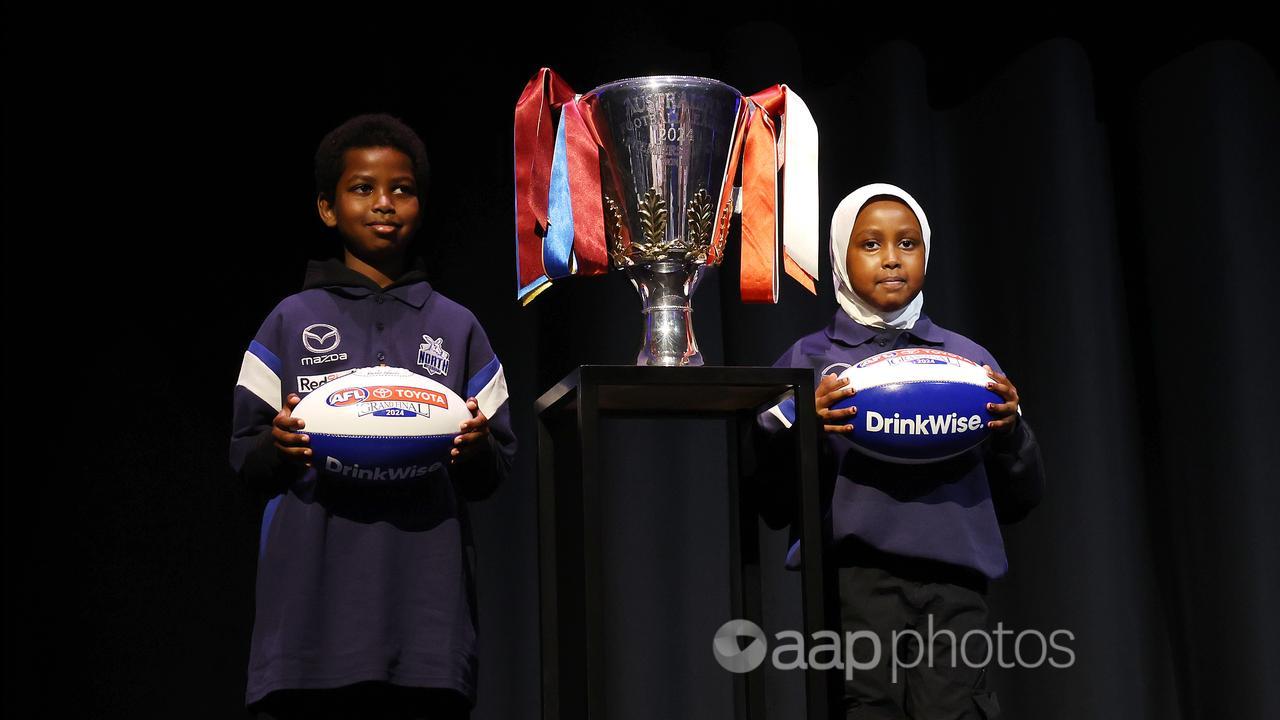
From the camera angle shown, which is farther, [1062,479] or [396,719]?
[1062,479]

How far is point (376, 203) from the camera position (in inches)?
80.7

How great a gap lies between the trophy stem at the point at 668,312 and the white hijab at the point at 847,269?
0.37 metres

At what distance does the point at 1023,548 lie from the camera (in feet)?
9.90

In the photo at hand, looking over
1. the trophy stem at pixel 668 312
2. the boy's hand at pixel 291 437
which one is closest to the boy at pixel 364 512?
the boy's hand at pixel 291 437

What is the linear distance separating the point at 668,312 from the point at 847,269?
451 mm

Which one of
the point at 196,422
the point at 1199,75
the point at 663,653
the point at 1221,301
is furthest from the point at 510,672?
the point at 1199,75

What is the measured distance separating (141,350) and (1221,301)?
7.72 feet

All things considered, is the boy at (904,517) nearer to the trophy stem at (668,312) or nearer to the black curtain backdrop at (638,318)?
the trophy stem at (668,312)

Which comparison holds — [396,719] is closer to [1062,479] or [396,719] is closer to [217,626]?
[217,626]

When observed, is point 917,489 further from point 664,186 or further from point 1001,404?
point 664,186

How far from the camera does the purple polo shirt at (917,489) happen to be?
201 cm

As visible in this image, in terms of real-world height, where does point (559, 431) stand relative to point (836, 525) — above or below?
above

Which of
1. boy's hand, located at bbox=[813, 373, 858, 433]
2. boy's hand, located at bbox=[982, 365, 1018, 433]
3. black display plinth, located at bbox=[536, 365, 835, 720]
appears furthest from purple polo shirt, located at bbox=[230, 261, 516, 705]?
boy's hand, located at bbox=[982, 365, 1018, 433]

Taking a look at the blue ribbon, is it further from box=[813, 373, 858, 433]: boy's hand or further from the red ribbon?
box=[813, 373, 858, 433]: boy's hand
